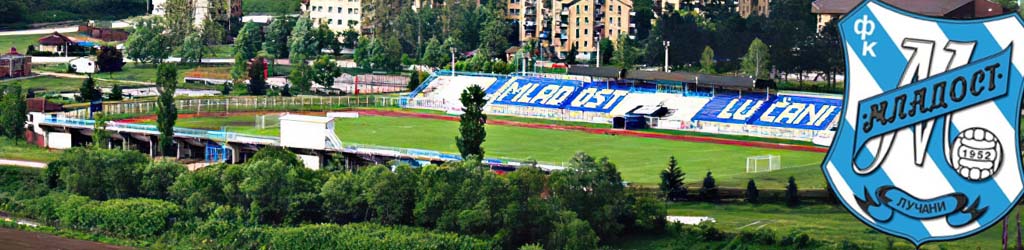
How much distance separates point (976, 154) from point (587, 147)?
3020 cm

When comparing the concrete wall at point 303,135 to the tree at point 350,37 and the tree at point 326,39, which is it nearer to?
the tree at point 326,39

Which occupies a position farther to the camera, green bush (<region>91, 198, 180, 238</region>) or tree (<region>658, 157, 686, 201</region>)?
tree (<region>658, 157, 686, 201</region>)

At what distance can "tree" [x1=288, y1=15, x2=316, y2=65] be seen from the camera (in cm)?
→ 7825

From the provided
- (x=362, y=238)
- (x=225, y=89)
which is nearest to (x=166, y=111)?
(x=362, y=238)

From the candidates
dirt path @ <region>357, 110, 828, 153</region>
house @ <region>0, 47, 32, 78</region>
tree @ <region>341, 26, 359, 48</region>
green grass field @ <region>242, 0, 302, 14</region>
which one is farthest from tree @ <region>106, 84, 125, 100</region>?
green grass field @ <region>242, 0, 302, 14</region>

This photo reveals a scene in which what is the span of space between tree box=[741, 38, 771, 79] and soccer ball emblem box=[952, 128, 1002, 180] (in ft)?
140

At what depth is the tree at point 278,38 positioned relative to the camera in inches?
3167

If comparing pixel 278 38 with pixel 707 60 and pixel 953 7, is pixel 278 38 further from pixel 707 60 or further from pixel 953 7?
pixel 953 7

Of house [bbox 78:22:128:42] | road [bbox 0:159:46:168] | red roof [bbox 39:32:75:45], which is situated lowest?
road [bbox 0:159:46:168]

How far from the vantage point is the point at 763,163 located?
Result: 45562 millimetres

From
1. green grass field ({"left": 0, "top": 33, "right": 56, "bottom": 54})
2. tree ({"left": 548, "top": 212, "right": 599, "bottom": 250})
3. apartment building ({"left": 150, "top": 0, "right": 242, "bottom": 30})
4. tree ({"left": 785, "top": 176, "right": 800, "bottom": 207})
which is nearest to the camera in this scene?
tree ({"left": 548, "top": 212, "right": 599, "bottom": 250})

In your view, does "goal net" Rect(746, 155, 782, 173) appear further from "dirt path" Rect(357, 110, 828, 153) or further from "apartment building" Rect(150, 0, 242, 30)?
"apartment building" Rect(150, 0, 242, 30)

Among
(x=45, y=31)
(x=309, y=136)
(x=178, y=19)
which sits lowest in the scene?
(x=309, y=136)

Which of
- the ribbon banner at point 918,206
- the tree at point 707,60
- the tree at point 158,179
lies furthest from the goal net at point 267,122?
the ribbon banner at point 918,206
